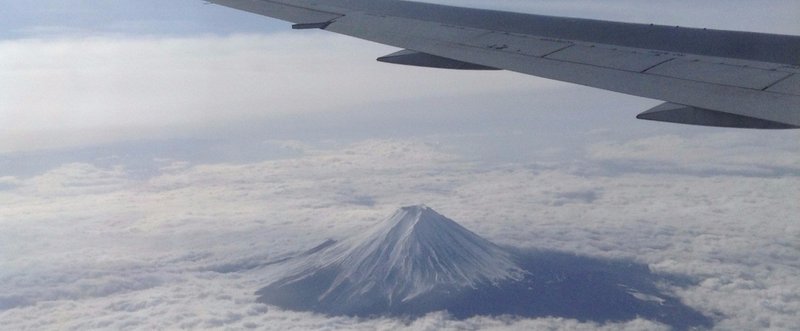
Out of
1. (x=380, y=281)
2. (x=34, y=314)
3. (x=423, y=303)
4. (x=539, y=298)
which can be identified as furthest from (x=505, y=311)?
(x=34, y=314)

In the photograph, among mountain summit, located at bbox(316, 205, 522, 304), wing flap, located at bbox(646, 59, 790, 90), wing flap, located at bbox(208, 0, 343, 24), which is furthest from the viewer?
mountain summit, located at bbox(316, 205, 522, 304)

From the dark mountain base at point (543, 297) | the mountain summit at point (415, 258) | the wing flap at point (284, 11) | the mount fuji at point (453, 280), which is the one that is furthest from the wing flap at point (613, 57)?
the mountain summit at point (415, 258)

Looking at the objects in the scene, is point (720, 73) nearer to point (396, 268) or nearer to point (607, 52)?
point (607, 52)

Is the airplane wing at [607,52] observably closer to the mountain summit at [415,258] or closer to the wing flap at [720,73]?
the wing flap at [720,73]

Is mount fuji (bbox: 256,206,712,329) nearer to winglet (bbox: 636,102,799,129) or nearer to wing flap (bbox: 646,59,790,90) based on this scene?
wing flap (bbox: 646,59,790,90)

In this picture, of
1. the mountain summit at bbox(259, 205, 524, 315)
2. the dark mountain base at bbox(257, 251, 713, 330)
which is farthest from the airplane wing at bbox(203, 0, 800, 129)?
the mountain summit at bbox(259, 205, 524, 315)

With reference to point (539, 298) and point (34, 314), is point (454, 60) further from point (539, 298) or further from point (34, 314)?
point (539, 298)

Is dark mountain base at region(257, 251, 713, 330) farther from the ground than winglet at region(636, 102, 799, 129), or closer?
closer
